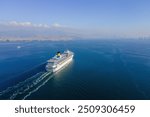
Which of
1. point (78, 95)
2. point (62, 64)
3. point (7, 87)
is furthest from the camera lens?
point (62, 64)

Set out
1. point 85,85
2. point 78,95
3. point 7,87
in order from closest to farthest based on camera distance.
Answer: point 78,95, point 7,87, point 85,85

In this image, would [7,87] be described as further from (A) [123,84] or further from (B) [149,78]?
(B) [149,78]

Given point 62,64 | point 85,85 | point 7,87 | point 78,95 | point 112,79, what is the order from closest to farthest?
point 78,95 → point 7,87 → point 85,85 → point 112,79 → point 62,64

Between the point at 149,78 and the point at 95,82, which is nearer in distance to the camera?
the point at 95,82

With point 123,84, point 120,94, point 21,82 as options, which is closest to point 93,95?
point 120,94

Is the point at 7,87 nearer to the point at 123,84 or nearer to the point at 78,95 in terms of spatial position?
the point at 78,95

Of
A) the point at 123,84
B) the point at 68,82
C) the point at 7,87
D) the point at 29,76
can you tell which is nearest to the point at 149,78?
the point at 123,84
